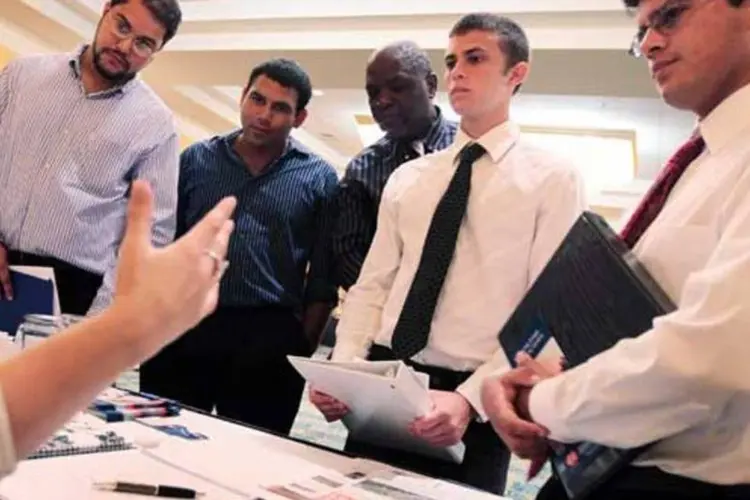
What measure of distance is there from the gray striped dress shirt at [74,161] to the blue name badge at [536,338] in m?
1.27

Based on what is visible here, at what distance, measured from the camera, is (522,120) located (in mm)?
7895

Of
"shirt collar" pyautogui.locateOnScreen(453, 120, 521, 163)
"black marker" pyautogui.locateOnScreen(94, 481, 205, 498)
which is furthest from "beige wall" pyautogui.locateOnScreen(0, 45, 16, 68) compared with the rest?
"black marker" pyautogui.locateOnScreen(94, 481, 205, 498)

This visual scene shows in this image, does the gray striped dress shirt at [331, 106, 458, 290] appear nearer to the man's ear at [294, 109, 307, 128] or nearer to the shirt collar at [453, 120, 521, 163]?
the man's ear at [294, 109, 307, 128]

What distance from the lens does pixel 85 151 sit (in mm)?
2148

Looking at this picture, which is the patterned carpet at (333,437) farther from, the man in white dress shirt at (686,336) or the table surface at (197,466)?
the man in white dress shirt at (686,336)

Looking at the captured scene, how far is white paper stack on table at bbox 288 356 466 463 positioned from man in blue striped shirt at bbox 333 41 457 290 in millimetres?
673

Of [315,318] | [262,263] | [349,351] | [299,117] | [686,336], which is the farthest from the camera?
[299,117]

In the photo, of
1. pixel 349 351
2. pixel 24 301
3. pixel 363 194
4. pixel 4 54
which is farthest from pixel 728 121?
pixel 4 54

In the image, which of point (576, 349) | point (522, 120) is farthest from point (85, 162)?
point (522, 120)

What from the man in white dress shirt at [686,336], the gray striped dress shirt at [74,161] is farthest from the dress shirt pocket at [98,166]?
the man in white dress shirt at [686,336]

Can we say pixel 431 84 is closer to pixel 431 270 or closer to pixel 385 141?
pixel 385 141

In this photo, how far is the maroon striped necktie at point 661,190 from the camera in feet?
3.78

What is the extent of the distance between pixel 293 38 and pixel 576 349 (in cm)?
560

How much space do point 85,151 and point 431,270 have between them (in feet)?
3.45
